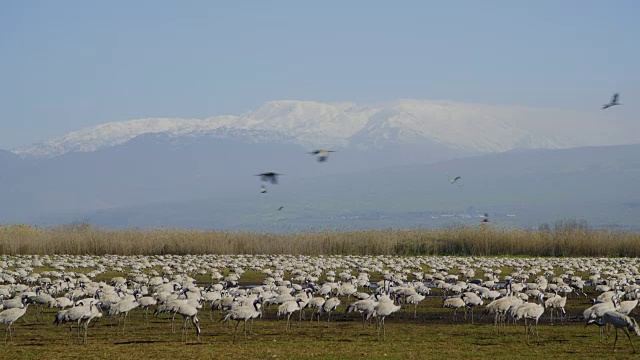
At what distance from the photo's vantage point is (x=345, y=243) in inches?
2355

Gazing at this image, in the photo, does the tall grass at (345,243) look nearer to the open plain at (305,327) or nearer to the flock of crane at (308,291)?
the flock of crane at (308,291)

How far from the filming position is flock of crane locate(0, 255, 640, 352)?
75.8ft

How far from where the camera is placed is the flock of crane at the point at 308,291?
2309 centimetres

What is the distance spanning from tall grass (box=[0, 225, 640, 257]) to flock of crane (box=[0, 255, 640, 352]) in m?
6.43

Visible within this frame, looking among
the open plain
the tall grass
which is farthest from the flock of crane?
the tall grass

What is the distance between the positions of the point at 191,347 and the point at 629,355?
31.7ft

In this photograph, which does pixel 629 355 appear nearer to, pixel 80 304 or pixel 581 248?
pixel 80 304

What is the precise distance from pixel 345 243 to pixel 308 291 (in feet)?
107

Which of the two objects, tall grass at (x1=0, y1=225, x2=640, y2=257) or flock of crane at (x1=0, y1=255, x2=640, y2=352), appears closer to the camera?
flock of crane at (x1=0, y1=255, x2=640, y2=352)

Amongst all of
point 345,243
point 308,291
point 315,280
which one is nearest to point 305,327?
point 308,291

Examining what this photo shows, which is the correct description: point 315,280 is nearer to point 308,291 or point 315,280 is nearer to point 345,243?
point 308,291

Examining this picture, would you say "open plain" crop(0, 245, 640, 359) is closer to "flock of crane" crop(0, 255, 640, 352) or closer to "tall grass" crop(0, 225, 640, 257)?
"flock of crane" crop(0, 255, 640, 352)

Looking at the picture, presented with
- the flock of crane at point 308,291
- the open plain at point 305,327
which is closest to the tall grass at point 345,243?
the flock of crane at point 308,291

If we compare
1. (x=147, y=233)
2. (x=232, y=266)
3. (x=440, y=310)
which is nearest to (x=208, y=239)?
(x=147, y=233)
